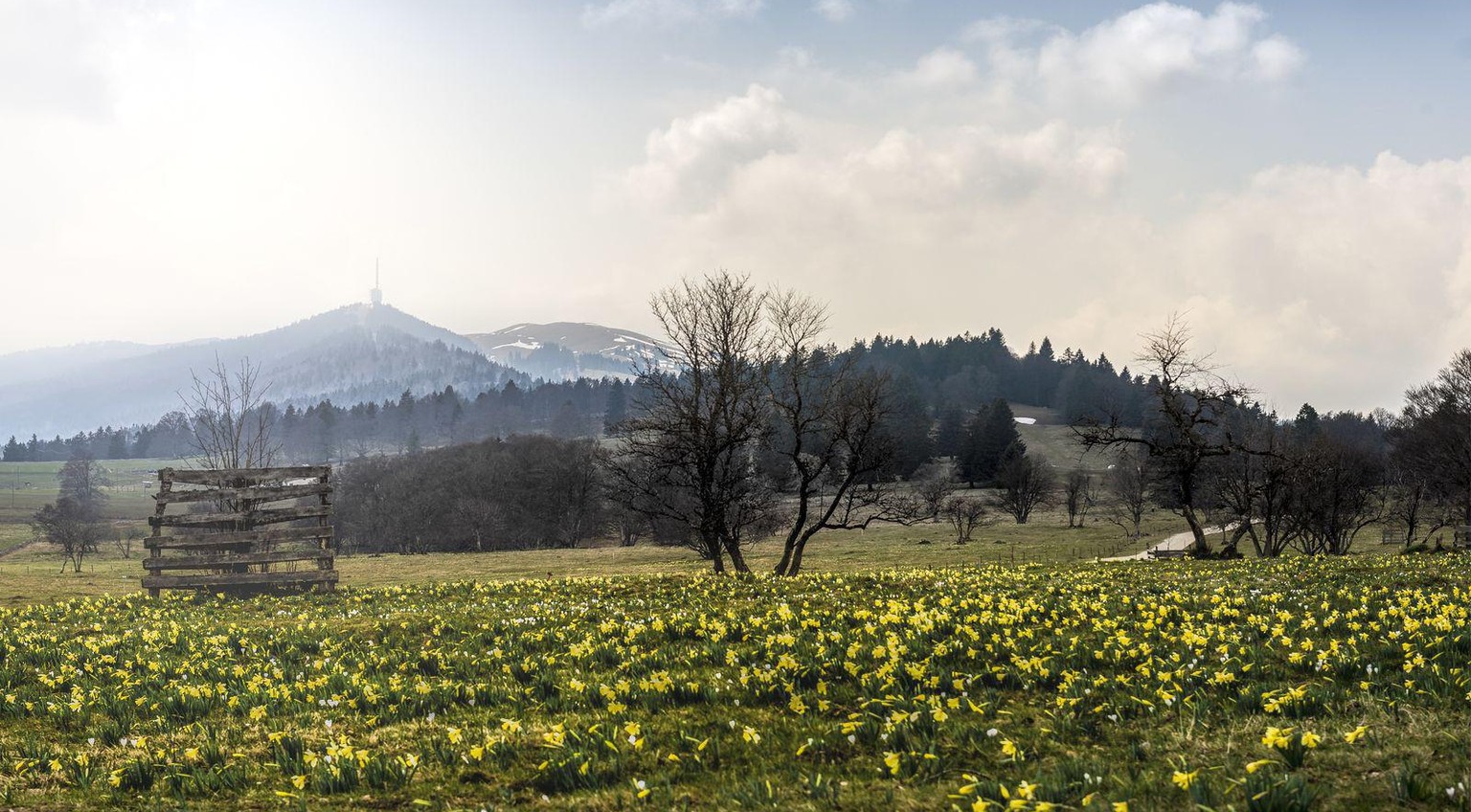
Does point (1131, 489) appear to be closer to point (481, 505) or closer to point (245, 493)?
point (481, 505)

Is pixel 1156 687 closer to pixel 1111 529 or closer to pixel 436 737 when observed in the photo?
pixel 436 737

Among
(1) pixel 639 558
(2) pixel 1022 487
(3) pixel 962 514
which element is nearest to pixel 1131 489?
(3) pixel 962 514

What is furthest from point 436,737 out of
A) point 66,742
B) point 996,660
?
point 996,660

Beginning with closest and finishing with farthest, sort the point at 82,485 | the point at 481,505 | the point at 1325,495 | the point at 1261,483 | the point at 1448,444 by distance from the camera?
the point at 1325,495
the point at 1261,483
the point at 1448,444
the point at 481,505
the point at 82,485

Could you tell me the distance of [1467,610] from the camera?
34.3 feet

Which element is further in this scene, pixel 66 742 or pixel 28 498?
pixel 28 498

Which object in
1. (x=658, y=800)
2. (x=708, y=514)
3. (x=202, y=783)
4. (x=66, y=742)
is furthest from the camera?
(x=708, y=514)

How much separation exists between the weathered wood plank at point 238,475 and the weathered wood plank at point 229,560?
2.34 meters

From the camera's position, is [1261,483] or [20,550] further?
[20,550]

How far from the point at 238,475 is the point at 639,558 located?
41169mm

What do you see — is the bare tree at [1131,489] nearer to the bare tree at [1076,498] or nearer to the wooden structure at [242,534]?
the bare tree at [1076,498]

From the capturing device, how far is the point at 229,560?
25188 mm

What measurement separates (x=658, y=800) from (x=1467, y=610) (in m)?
10.8

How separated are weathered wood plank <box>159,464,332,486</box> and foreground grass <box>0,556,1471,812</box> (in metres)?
11.4
